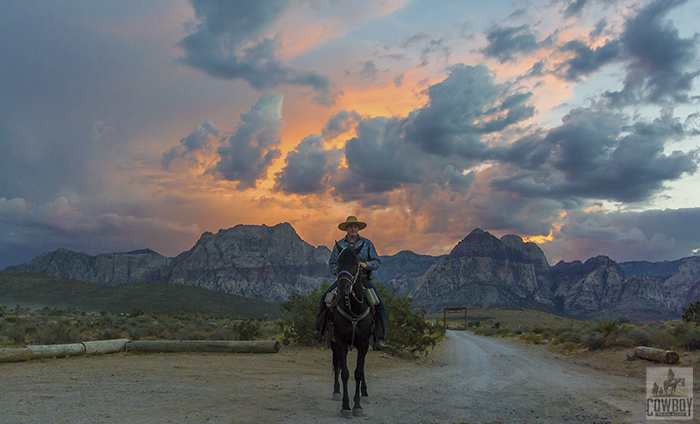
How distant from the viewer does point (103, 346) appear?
1580 centimetres

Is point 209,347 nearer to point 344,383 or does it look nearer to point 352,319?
point 344,383

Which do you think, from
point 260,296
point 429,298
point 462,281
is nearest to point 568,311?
point 462,281

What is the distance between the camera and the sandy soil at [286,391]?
762 cm

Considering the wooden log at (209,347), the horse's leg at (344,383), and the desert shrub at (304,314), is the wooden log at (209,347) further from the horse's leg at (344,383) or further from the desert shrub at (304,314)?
the horse's leg at (344,383)

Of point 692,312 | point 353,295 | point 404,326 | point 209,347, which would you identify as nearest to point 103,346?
point 209,347

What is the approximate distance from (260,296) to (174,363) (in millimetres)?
170538

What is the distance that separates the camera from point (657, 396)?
32.7 ft

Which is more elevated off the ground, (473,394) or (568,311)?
(473,394)

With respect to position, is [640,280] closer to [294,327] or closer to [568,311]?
[568,311]

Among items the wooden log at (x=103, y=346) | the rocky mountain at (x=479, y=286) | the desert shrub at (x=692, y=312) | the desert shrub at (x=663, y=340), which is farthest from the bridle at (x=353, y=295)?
the rocky mountain at (x=479, y=286)

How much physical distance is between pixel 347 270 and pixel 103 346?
41.3 feet

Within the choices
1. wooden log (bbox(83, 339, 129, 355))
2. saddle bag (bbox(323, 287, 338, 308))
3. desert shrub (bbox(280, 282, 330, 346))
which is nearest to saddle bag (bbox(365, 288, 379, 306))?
saddle bag (bbox(323, 287, 338, 308))

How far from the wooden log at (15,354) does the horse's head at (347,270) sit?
39.1ft

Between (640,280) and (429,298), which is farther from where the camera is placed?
(429,298)
